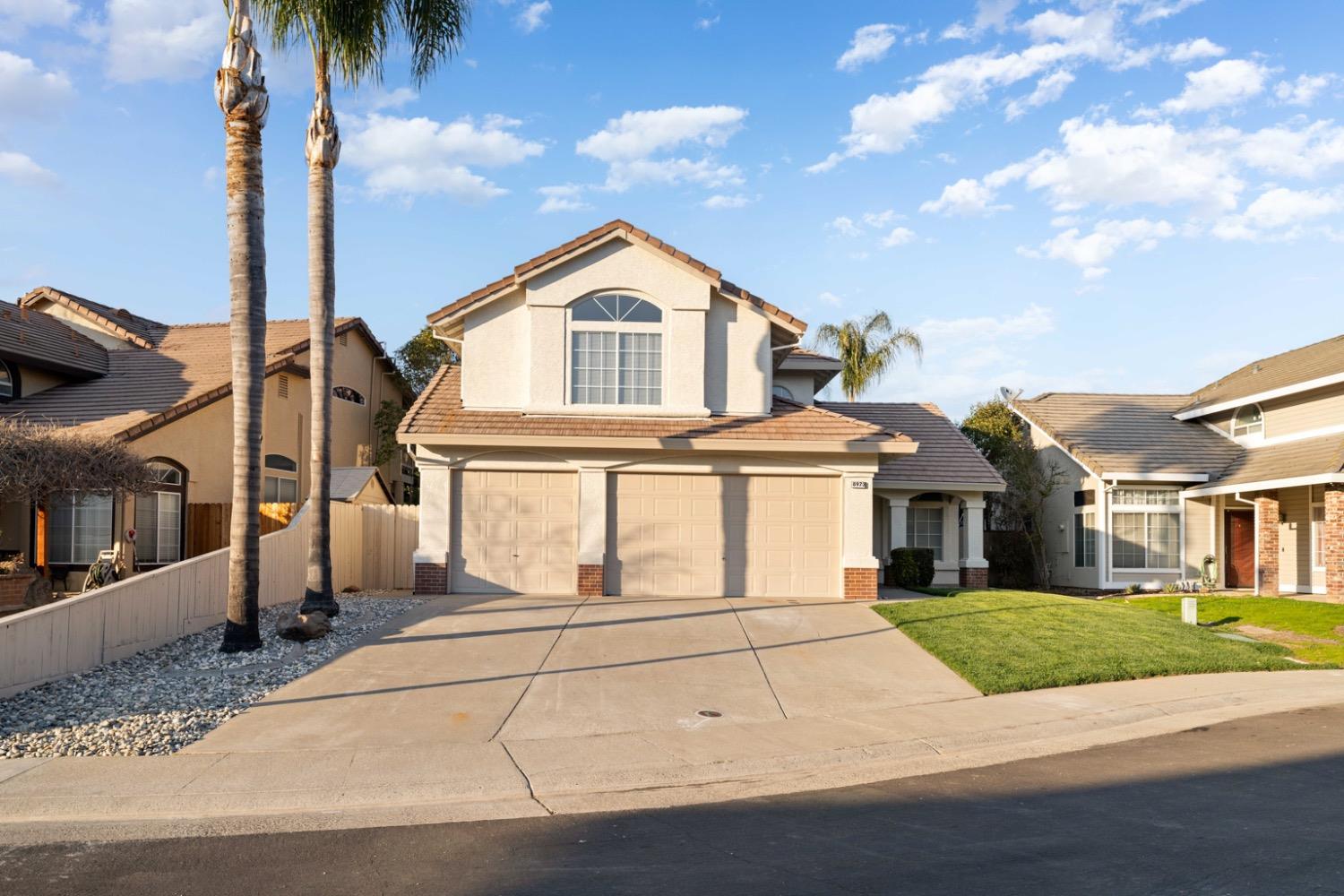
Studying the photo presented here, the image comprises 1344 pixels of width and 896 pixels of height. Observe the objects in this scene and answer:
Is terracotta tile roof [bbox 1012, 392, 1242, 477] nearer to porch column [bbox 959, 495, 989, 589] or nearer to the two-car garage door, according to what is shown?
porch column [bbox 959, 495, 989, 589]

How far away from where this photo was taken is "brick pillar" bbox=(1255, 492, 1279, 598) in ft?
76.9

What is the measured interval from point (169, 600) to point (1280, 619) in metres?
18.4

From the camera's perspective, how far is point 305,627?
44.5ft

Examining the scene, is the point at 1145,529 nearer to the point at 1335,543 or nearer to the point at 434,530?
the point at 1335,543

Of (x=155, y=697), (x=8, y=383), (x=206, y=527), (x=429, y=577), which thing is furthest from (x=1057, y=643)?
(x=8, y=383)

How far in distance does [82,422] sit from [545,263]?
1059 cm

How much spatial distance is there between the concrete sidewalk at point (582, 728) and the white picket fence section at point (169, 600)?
243cm

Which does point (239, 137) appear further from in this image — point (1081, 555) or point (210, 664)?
point (1081, 555)

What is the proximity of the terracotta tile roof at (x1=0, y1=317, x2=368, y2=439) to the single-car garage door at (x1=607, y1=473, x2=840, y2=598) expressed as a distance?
9.62 metres

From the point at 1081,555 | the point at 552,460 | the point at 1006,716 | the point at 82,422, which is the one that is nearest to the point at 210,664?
the point at 552,460

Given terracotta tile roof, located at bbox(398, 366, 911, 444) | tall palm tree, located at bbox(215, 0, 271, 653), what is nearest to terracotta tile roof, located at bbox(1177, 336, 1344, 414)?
terracotta tile roof, located at bbox(398, 366, 911, 444)

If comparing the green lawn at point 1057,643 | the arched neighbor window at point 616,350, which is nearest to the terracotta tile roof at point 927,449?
the green lawn at point 1057,643

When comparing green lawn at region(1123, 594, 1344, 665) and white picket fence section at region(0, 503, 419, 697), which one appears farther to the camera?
green lawn at region(1123, 594, 1344, 665)

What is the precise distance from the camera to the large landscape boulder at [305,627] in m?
13.5
